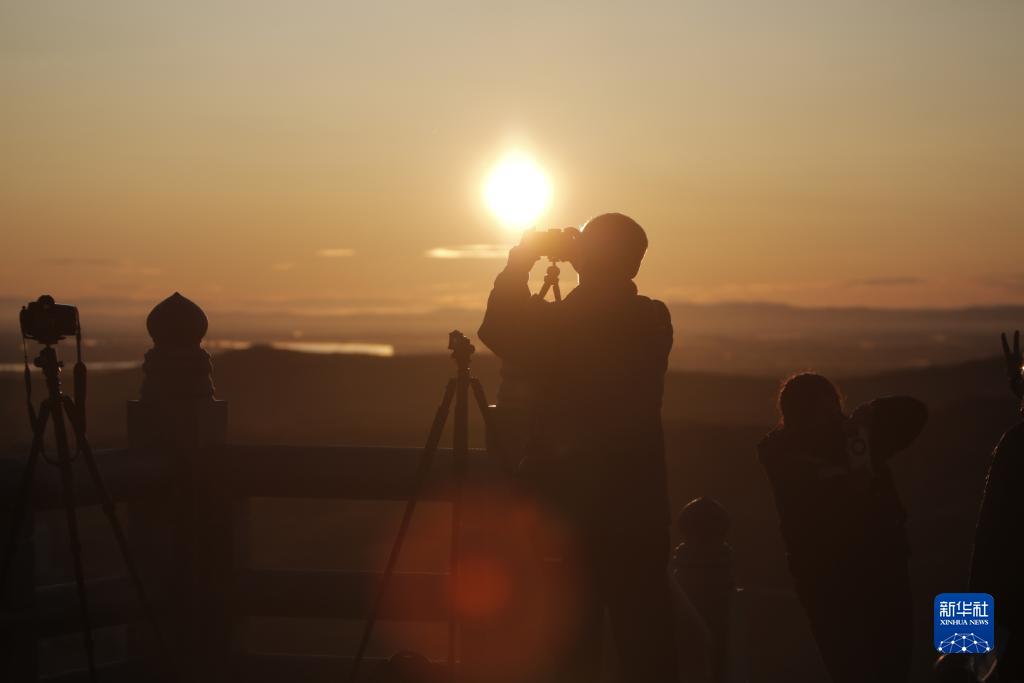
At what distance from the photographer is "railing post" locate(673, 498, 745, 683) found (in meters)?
6.25

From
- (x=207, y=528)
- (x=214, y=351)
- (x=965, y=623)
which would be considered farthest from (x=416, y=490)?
(x=214, y=351)

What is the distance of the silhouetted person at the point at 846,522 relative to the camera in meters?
5.56

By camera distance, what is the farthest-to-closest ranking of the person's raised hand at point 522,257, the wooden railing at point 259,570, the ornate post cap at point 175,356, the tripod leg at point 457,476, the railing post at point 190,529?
the ornate post cap at point 175,356 < the railing post at point 190,529 < the wooden railing at point 259,570 < the tripod leg at point 457,476 < the person's raised hand at point 522,257

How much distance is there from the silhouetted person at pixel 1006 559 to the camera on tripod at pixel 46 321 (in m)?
4.16

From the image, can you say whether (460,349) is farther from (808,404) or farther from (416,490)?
(808,404)

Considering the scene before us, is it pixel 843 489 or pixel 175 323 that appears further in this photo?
pixel 175 323

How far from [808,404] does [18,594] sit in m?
3.92

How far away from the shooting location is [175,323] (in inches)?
275

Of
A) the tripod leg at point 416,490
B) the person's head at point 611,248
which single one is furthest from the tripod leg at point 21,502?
the person's head at point 611,248

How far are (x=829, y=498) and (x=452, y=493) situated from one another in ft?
6.14

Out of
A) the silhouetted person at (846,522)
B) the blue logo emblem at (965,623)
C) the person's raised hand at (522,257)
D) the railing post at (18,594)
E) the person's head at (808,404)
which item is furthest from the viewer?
the railing post at (18,594)

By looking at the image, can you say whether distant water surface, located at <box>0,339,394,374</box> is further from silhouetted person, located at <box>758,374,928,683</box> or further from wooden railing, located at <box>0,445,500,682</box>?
silhouetted person, located at <box>758,374,928,683</box>

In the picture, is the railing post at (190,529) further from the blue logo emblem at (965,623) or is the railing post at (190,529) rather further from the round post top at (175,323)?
the blue logo emblem at (965,623)

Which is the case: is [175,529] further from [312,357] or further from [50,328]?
[312,357]
